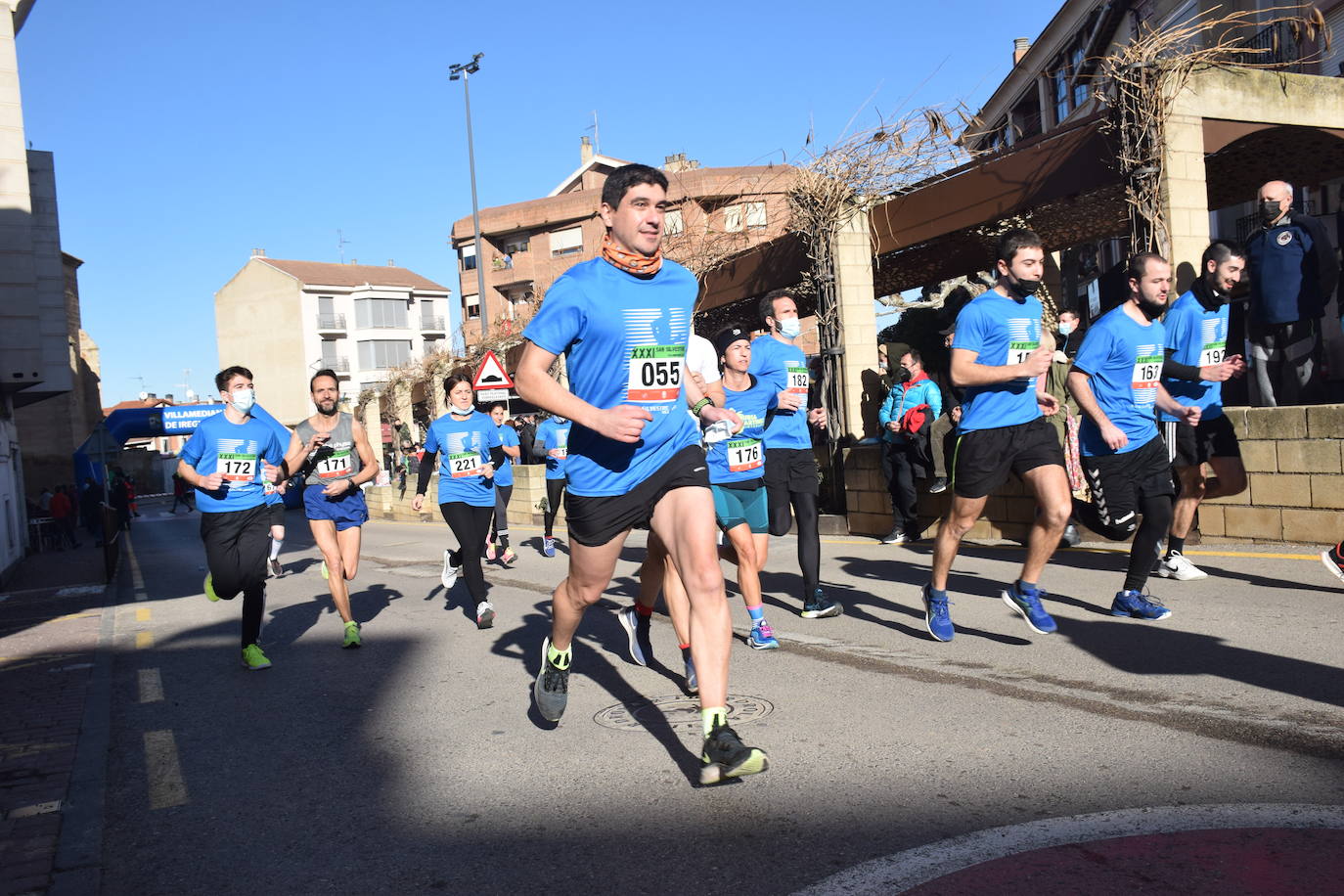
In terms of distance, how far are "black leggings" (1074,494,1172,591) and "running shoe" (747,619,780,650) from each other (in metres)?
1.98

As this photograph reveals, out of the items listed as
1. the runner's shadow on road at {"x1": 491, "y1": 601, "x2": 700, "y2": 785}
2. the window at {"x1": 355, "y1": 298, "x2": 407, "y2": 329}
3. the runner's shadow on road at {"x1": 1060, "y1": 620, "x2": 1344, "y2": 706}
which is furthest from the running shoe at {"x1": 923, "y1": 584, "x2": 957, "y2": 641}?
the window at {"x1": 355, "y1": 298, "x2": 407, "y2": 329}

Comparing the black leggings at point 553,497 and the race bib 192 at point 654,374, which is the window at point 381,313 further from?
the race bib 192 at point 654,374

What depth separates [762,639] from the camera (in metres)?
6.47

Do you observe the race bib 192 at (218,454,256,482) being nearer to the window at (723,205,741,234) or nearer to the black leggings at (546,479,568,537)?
the black leggings at (546,479,568,537)

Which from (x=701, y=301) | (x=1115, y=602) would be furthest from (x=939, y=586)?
(x=701, y=301)

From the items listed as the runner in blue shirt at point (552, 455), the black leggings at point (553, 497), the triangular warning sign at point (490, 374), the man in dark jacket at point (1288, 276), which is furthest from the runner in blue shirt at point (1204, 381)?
the triangular warning sign at point (490, 374)

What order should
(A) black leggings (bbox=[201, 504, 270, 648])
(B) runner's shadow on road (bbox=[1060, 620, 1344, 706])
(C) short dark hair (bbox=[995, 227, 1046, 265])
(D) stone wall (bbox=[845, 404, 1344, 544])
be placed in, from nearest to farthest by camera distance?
1. (B) runner's shadow on road (bbox=[1060, 620, 1344, 706])
2. (C) short dark hair (bbox=[995, 227, 1046, 265])
3. (A) black leggings (bbox=[201, 504, 270, 648])
4. (D) stone wall (bbox=[845, 404, 1344, 544])

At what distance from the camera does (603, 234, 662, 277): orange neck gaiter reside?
432cm

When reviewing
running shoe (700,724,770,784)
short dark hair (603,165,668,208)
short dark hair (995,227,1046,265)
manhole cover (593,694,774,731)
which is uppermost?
short dark hair (603,165,668,208)

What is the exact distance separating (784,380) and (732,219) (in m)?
13.6

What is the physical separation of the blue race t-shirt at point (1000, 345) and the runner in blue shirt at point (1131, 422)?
62 cm

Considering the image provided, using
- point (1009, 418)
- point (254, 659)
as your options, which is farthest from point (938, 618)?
point (254, 659)

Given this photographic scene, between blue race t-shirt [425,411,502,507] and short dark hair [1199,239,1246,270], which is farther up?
short dark hair [1199,239,1246,270]

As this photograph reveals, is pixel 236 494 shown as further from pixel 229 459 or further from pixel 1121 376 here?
pixel 1121 376
